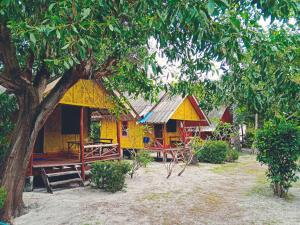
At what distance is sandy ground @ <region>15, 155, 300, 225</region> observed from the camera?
277 inches

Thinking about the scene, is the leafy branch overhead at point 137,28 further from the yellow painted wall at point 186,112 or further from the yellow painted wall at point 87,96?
the yellow painted wall at point 186,112

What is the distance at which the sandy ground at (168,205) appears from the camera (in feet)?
23.1

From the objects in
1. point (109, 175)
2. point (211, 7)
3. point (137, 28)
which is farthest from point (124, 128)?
point (211, 7)

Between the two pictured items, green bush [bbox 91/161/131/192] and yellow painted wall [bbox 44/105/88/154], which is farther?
yellow painted wall [bbox 44/105/88/154]

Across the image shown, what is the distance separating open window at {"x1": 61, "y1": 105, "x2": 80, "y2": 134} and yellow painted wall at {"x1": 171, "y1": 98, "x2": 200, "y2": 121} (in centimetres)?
825

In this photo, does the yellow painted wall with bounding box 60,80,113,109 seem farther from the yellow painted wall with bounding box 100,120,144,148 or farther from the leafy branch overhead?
the yellow painted wall with bounding box 100,120,144,148

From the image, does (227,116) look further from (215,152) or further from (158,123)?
(158,123)

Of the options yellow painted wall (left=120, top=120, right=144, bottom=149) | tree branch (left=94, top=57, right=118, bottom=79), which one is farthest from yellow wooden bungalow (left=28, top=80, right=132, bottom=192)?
yellow painted wall (left=120, top=120, right=144, bottom=149)

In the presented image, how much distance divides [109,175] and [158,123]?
397 inches

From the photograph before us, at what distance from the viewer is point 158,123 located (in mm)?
20141

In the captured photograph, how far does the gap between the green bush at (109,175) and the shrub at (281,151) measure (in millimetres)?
4895

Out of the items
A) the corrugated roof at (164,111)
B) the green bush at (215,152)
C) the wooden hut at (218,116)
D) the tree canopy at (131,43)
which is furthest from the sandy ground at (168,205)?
the wooden hut at (218,116)

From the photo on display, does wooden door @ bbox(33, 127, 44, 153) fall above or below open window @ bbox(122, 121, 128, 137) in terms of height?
below

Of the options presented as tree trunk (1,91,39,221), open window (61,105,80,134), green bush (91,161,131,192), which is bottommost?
green bush (91,161,131,192)
